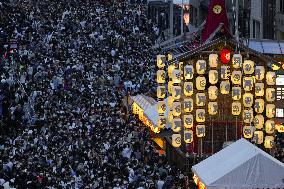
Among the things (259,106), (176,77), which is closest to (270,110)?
(259,106)

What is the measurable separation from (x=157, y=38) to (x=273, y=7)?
7184 millimetres

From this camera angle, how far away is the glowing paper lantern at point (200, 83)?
36094 millimetres

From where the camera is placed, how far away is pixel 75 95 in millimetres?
42156

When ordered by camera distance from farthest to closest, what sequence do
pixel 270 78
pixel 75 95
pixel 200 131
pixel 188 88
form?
pixel 75 95 → pixel 200 131 → pixel 188 88 → pixel 270 78

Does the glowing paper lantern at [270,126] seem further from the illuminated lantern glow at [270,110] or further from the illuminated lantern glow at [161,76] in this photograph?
the illuminated lantern glow at [161,76]

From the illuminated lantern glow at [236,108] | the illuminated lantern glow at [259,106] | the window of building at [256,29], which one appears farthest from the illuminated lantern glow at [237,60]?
the window of building at [256,29]

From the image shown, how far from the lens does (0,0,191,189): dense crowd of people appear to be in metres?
32.0

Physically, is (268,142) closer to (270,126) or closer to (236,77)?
(270,126)

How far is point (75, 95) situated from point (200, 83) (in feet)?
26.2

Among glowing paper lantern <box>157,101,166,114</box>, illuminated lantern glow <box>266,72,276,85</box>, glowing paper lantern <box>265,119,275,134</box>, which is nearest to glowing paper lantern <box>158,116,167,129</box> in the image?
glowing paper lantern <box>157,101,166,114</box>

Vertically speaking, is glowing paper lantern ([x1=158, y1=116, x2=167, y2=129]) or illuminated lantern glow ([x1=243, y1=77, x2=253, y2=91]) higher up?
illuminated lantern glow ([x1=243, y1=77, x2=253, y2=91])

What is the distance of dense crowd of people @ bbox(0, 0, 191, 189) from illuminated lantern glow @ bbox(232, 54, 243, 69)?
4.55 m

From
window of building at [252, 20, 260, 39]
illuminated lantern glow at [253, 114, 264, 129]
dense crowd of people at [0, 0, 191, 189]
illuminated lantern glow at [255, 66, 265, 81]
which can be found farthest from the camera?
window of building at [252, 20, 260, 39]

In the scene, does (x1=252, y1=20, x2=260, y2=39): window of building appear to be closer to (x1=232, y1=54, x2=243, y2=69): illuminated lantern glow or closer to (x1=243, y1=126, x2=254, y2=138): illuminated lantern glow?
(x1=232, y1=54, x2=243, y2=69): illuminated lantern glow
